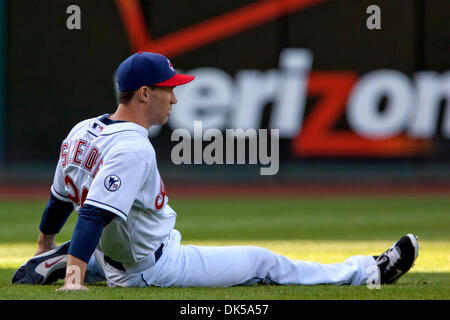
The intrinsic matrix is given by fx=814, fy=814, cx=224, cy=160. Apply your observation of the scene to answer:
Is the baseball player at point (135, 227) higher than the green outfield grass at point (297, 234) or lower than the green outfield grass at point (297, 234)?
higher

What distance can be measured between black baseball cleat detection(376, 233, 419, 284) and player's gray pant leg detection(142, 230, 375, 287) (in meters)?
0.08

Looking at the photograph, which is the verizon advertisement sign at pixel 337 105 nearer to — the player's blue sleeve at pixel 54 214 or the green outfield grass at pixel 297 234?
the green outfield grass at pixel 297 234

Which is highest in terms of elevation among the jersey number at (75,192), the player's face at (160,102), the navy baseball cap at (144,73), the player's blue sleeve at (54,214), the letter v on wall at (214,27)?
the letter v on wall at (214,27)

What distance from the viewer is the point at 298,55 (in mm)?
15961

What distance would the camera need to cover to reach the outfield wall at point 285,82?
15734 millimetres

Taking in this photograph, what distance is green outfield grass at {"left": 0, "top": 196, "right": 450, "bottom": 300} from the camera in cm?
432

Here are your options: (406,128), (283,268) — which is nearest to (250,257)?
(283,268)

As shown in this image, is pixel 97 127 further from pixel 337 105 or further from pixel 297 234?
pixel 337 105

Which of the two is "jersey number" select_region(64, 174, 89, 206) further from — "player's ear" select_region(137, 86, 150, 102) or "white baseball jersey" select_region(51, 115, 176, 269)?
"player's ear" select_region(137, 86, 150, 102)

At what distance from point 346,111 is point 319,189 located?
177 centimetres

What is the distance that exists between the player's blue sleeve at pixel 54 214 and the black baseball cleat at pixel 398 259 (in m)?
1.87

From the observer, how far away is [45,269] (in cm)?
469

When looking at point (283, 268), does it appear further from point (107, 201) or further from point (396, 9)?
point (396, 9)

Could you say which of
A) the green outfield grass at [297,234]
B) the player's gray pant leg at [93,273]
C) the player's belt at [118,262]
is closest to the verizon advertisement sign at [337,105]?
the green outfield grass at [297,234]
